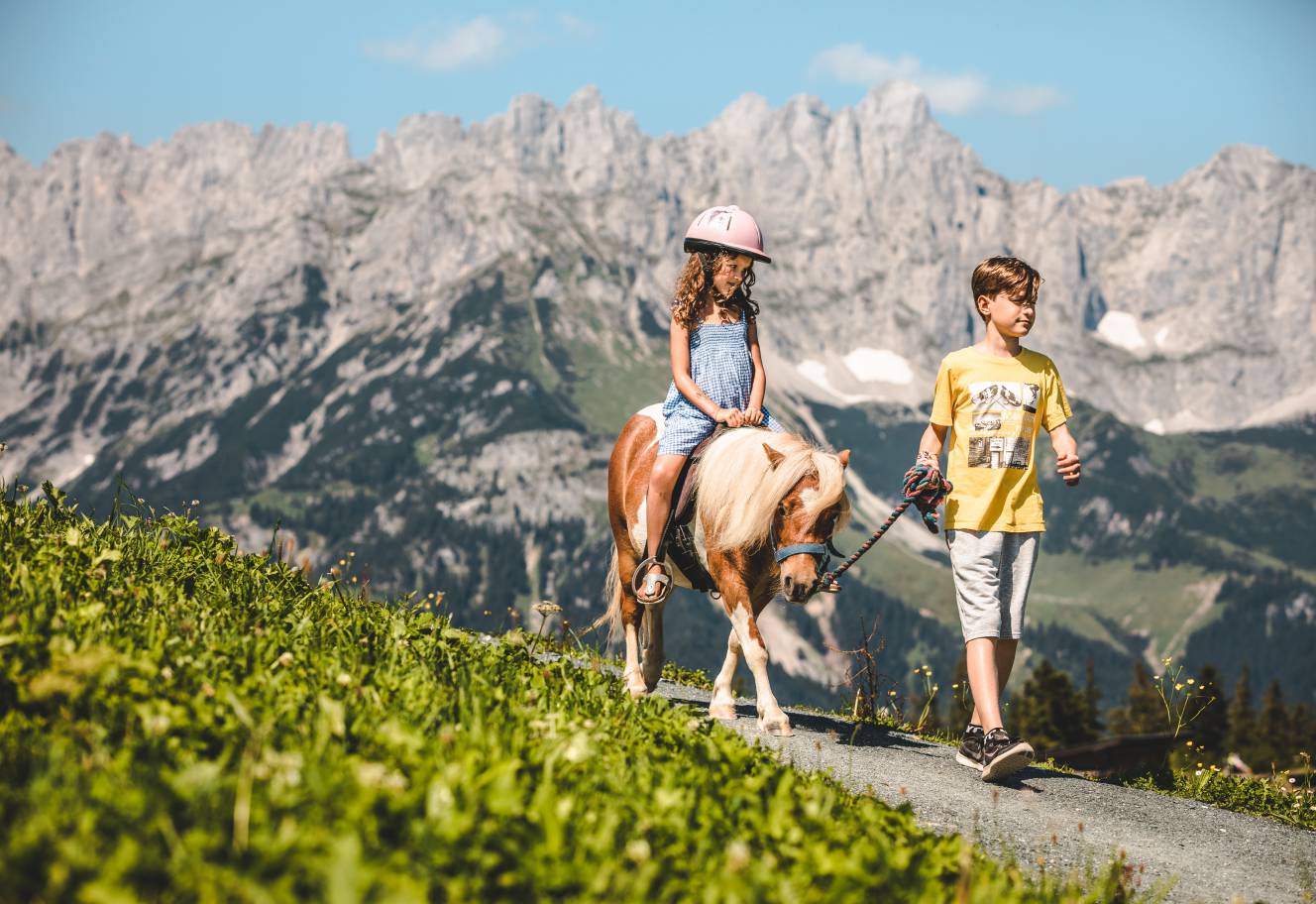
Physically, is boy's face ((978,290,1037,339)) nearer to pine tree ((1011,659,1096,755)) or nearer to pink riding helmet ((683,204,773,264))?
pink riding helmet ((683,204,773,264))

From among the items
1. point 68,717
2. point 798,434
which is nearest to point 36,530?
point 68,717

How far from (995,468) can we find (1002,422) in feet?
1.52

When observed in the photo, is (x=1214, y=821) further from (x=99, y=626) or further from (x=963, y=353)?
(x=99, y=626)

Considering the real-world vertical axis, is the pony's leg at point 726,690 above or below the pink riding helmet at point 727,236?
below

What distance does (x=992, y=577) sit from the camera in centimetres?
1053

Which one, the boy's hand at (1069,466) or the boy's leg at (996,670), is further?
the boy's hand at (1069,466)

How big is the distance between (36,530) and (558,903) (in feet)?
22.3

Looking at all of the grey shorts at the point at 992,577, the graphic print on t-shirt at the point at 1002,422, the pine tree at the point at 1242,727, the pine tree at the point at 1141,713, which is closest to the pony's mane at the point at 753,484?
the grey shorts at the point at 992,577

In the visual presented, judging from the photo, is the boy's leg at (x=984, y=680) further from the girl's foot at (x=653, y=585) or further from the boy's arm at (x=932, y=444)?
the girl's foot at (x=653, y=585)

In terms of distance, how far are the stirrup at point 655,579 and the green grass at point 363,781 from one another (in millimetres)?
2736

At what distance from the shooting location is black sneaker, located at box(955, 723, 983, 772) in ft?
33.7

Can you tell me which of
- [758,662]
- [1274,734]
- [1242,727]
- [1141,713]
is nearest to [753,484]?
[758,662]

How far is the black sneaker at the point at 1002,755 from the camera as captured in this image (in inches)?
376

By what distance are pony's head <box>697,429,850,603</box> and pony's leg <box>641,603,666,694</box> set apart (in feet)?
4.24
